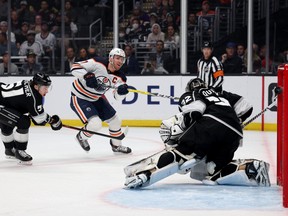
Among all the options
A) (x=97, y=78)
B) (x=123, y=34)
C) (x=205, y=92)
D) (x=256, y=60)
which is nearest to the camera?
(x=205, y=92)

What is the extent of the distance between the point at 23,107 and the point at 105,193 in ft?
5.68

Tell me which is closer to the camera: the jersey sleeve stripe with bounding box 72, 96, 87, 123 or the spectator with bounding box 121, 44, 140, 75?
the jersey sleeve stripe with bounding box 72, 96, 87, 123

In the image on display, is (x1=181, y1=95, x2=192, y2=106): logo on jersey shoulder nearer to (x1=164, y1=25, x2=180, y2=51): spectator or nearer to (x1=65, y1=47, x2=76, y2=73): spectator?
(x1=164, y1=25, x2=180, y2=51): spectator

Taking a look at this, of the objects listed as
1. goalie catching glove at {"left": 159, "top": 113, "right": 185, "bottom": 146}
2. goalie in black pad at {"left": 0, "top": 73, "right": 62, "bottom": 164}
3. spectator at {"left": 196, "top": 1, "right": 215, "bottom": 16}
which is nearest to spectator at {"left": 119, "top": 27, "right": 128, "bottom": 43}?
spectator at {"left": 196, "top": 1, "right": 215, "bottom": 16}

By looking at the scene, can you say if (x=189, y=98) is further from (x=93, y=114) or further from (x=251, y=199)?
(x=93, y=114)

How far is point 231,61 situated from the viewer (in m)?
10.3

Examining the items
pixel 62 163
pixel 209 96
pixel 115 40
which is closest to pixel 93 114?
pixel 62 163

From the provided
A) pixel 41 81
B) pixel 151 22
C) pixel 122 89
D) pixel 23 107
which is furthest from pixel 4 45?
pixel 41 81

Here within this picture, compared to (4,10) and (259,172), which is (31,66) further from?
(259,172)

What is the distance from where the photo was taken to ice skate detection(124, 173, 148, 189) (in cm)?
496

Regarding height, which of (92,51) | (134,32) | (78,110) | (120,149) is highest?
(134,32)

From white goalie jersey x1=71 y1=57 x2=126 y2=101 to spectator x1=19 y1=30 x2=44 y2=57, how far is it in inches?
148

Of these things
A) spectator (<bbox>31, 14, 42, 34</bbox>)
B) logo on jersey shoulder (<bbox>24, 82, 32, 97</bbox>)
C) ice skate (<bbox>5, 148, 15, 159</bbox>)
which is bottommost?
ice skate (<bbox>5, 148, 15, 159</bbox>)

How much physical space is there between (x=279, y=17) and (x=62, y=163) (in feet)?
15.1
